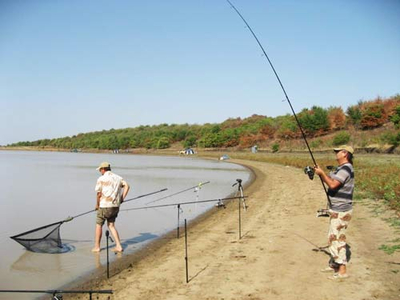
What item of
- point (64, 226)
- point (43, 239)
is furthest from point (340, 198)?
point (64, 226)

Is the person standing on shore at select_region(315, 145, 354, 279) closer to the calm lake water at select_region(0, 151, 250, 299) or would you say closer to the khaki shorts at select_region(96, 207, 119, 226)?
the khaki shorts at select_region(96, 207, 119, 226)

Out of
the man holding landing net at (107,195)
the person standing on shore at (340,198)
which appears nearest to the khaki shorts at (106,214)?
the man holding landing net at (107,195)

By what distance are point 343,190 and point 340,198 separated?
131 millimetres

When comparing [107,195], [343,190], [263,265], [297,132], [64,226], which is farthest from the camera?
[297,132]

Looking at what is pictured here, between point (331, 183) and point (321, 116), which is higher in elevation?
point (321, 116)

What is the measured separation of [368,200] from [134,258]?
25.3 feet

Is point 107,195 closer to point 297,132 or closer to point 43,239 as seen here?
point 43,239

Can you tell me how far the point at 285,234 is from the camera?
27.3 feet

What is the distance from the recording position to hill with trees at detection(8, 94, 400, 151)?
177ft

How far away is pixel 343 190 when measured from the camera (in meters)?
5.14

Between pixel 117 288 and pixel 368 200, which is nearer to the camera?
pixel 117 288

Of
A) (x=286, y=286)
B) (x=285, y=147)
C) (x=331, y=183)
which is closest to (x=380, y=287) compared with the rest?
(x=286, y=286)

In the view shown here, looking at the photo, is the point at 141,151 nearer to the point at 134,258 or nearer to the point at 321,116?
the point at 321,116

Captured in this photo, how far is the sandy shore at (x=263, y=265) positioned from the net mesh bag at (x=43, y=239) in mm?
1838
